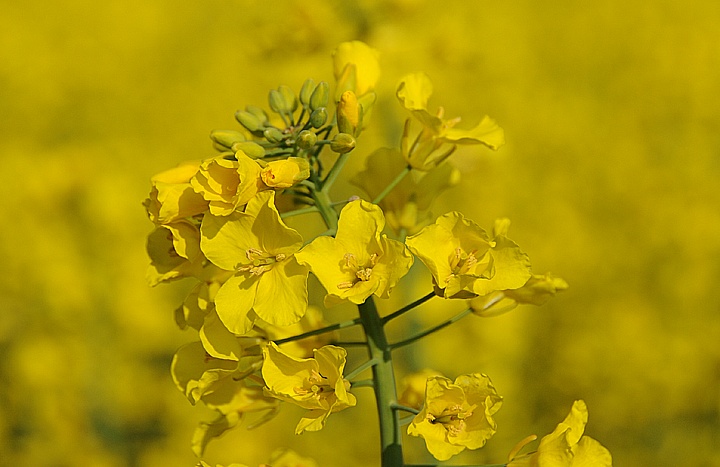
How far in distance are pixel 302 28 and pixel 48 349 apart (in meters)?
2.01

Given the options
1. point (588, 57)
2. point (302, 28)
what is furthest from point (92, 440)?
point (588, 57)

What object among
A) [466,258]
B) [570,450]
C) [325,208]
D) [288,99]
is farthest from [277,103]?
[570,450]

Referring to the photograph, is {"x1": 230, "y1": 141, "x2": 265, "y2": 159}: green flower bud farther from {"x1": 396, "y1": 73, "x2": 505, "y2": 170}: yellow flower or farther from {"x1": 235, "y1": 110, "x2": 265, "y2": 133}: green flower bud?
{"x1": 396, "y1": 73, "x2": 505, "y2": 170}: yellow flower

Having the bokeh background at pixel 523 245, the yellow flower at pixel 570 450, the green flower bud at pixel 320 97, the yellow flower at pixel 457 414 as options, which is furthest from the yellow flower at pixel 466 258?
the bokeh background at pixel 523 245

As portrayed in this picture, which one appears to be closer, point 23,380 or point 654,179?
point 23,380

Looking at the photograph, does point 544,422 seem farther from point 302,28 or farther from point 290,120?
point 290,120

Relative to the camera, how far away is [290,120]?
1.48 m

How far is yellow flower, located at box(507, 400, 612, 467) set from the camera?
121 centimetres

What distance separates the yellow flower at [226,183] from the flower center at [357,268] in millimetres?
186

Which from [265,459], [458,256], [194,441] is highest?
[458,256]

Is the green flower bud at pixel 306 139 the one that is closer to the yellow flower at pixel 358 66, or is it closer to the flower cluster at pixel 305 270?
the flower cluster at pixel 305 270

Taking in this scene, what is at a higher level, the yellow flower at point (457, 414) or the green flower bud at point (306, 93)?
the green flower bud at point (306, 93)

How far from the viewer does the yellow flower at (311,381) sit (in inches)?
46.3

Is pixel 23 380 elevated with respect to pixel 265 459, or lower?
elevated
